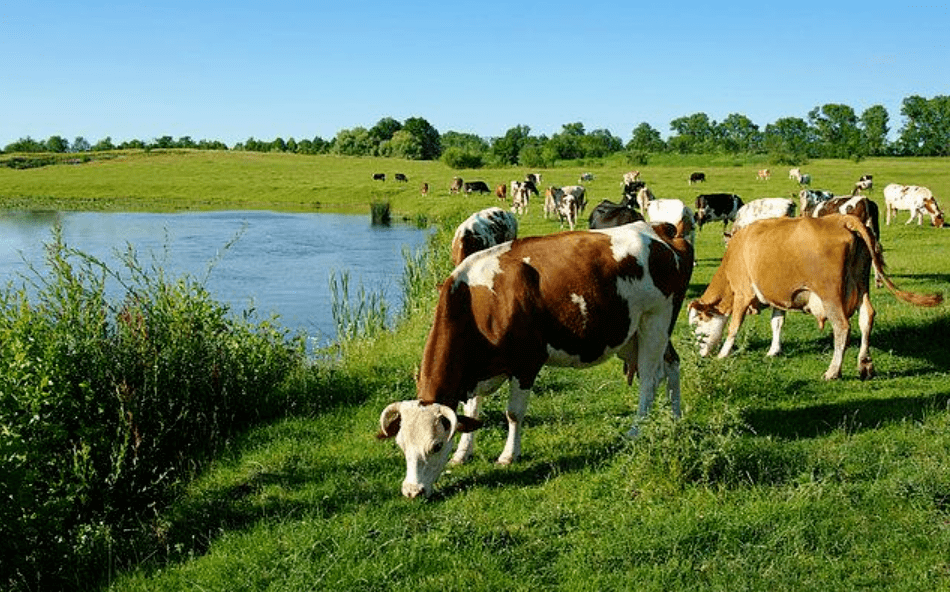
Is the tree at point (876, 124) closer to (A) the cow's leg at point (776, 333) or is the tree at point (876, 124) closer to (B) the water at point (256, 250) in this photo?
(B) the water at point (256, 250)

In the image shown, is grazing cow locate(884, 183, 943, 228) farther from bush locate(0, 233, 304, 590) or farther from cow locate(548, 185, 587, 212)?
bush locate(0, 233, 304, 590)

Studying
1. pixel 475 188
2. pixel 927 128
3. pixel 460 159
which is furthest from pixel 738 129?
pixel 475 188

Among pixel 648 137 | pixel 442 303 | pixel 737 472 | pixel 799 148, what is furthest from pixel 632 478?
pixel 648 137

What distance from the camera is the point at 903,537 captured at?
217 inches

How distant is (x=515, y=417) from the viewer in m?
7.10

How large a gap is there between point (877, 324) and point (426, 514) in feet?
28.0

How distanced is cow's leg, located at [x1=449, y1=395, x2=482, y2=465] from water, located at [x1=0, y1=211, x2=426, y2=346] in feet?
16.6

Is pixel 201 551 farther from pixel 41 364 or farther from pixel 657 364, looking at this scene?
pixel 657 364

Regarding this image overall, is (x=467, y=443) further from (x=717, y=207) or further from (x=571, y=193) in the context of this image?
(x=571, y=193)

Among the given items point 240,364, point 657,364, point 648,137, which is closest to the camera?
point 657,364

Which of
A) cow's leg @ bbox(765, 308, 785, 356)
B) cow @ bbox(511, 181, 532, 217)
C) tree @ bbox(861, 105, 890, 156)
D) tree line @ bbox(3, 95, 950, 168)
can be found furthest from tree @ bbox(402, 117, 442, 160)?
cow's leg @ bbox(765, 308, 785, 356)

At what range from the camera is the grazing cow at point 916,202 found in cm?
2834

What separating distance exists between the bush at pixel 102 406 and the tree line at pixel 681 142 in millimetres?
81010

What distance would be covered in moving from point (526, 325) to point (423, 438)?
1424 millimetres
